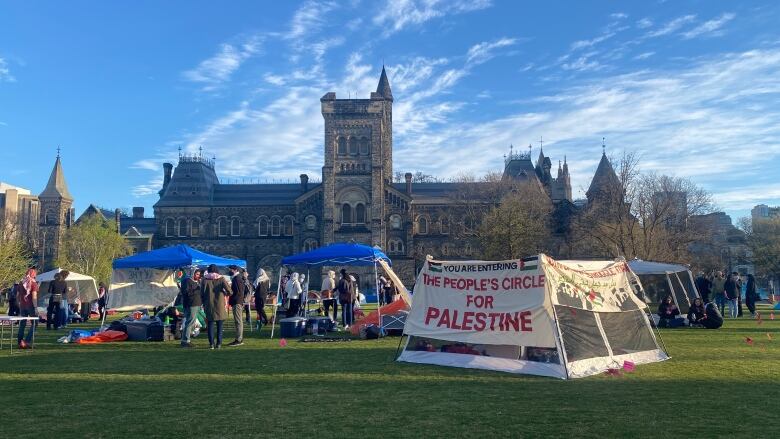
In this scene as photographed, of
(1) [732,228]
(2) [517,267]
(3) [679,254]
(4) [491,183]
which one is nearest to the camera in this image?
(2) [517,267]

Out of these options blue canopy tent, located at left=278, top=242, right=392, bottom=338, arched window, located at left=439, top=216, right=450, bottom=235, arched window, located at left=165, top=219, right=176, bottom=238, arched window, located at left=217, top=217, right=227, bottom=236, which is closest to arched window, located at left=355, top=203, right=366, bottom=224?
arched window, located at left=439, top=216, right=450, bottom=235

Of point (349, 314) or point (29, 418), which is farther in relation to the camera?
point (349, 314)

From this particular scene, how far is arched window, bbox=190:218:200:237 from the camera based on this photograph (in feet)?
205

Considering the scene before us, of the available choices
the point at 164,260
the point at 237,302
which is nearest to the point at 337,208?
the point at 164,260

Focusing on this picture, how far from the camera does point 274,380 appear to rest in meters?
9.46

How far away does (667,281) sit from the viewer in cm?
2217

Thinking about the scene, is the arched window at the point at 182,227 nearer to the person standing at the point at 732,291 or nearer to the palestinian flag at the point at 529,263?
the person standing at the point at 732,291

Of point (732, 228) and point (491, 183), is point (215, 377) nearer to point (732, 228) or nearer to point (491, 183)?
point (491, 183)

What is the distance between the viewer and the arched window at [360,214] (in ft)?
187

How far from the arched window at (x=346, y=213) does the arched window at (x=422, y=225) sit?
26.2 feet

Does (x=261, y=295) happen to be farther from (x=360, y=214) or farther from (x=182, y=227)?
(x=182, y=227)

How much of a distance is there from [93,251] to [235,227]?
13569mm

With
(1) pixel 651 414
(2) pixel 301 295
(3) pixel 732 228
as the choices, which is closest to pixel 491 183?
(2) pixel 301 295

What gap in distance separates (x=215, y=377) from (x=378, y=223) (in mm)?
46250
